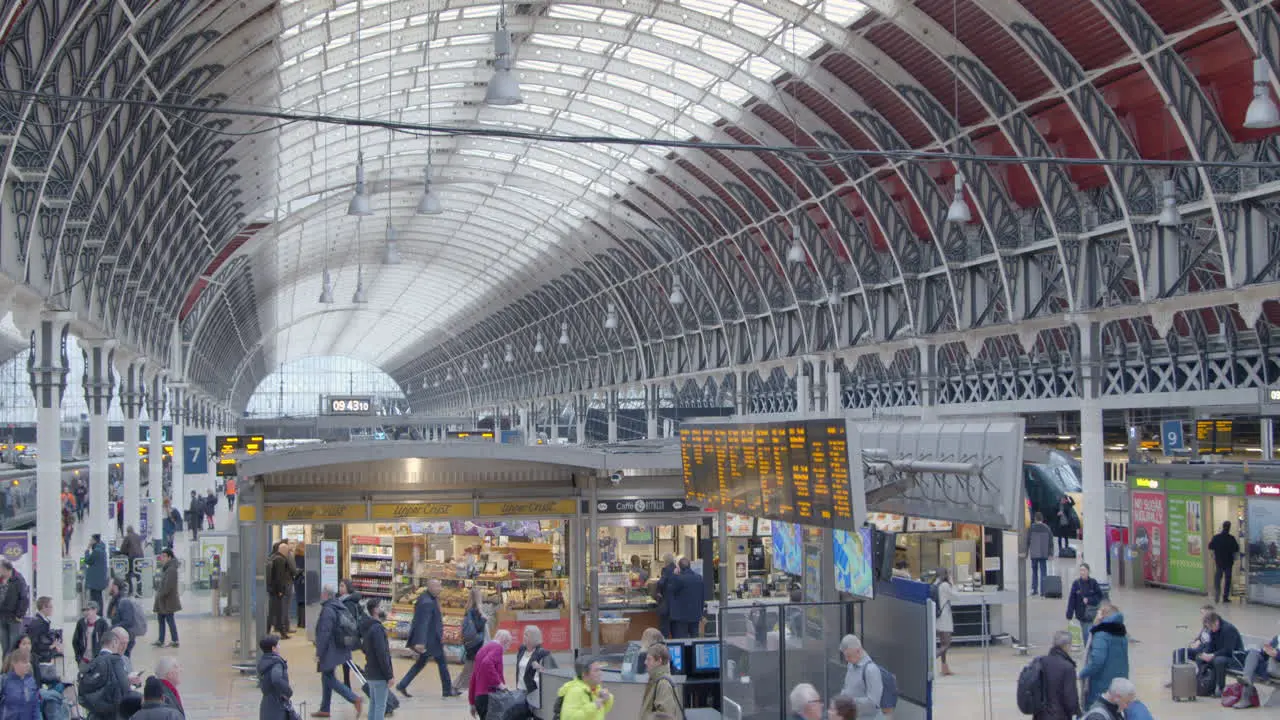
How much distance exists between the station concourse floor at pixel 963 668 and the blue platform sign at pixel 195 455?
36.2 ft

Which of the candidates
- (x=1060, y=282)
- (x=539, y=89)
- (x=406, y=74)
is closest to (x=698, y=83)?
(x=539, y=89)

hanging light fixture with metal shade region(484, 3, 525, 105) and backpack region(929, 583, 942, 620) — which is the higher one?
hanging light fixture with metal shade region(484, 3, 525, 105)

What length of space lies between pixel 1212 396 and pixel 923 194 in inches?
585

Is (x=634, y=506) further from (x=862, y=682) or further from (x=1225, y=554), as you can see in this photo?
(x=1225, y=554)

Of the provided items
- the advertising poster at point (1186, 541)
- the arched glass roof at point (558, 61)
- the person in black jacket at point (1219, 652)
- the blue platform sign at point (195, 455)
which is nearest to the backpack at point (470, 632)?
the person in black jacket at point (1219, 652)

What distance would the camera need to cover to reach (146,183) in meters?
34.4

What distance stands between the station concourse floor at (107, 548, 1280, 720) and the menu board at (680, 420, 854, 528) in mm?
2900

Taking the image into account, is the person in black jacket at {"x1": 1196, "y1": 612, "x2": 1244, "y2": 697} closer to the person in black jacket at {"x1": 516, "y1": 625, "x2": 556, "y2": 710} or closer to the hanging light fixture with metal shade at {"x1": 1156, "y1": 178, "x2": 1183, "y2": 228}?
the person in black jacket at {"x1": 516, "y1": 625, "x2": 556, "y2": 710}

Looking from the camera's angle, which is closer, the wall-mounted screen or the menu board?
the menu board

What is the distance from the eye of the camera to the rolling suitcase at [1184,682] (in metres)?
18.3

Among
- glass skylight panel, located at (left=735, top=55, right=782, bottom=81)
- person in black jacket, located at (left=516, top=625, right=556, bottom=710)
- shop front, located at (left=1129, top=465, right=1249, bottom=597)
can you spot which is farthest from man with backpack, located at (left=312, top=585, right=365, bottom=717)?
glass skylight panel, located at (left=735, top=55, right=782, bottom=81)

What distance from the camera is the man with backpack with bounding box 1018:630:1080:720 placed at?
42.6 ft

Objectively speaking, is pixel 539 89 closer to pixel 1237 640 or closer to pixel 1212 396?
pixel 1212 396

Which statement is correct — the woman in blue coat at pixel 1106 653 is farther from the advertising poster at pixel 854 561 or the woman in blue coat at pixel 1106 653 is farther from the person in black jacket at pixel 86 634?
the person in black jacket at pixel 86 634
